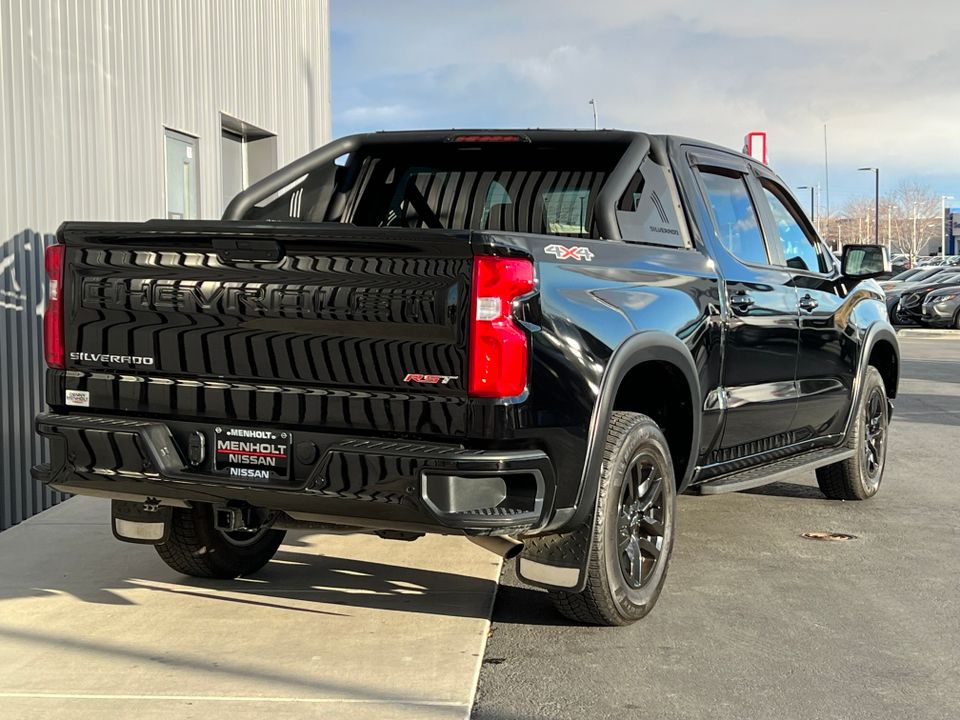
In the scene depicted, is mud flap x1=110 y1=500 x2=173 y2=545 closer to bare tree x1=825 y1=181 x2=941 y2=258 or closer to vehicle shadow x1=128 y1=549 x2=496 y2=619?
vehicle shadow x1=128 y1=549 x2=496 y2=619

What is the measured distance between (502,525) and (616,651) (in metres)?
0.98

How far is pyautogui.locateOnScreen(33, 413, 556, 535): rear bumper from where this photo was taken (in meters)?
4.02

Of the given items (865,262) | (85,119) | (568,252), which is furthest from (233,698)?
(85,119)

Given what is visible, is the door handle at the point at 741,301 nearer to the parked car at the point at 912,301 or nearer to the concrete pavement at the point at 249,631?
the concrete pavement at the point at 249,631

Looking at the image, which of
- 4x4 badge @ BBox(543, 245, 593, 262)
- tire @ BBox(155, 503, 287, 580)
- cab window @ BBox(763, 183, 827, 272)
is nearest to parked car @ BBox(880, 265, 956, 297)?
cab window @ BBox(763, 183, 827, 272)

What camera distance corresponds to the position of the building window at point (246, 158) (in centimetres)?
1295

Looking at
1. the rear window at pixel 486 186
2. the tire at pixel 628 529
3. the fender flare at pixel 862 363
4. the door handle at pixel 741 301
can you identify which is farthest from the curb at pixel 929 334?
the tire at pixel 628 529

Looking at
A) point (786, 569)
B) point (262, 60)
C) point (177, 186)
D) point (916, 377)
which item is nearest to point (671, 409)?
point (786, 569)

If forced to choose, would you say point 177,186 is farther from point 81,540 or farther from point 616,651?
point 616,651

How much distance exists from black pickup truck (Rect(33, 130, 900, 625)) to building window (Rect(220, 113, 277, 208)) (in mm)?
7874

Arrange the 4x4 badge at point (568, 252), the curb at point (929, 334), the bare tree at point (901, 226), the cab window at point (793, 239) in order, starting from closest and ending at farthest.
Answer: the 4x4 badge at point (568, 252) → the cab window at point (793, 239) → the curb at point (929, 334) → the bare tree at point (901, 226)

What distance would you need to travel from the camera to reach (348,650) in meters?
4.63

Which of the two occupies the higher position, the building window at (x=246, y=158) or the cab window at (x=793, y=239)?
the building window at (x=246, y=158)

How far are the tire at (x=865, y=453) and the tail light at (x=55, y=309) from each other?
4756 mm
